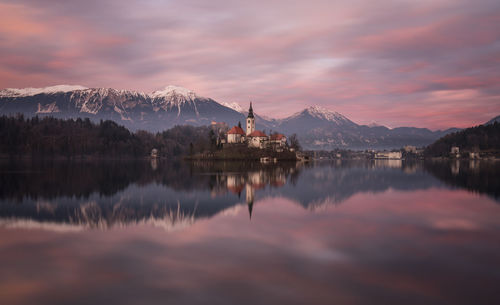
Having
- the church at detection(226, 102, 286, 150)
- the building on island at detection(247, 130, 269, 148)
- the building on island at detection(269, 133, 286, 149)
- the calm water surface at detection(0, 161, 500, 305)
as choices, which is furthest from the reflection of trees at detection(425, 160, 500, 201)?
the church at detection(226, 102, 286, 150)

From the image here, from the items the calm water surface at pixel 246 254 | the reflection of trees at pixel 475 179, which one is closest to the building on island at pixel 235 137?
the reflection of trees at pixel 475 179

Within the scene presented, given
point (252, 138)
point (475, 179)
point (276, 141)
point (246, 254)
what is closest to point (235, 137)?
point (252, 138)

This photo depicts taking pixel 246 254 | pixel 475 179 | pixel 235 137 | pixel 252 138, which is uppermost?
pixel 235 137

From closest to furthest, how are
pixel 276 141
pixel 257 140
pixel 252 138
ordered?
pixel 257 140 → pixel 252 138 → pixel 276 141

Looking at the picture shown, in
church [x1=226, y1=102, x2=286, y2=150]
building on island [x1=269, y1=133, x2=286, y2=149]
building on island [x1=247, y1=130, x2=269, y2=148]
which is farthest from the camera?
building on island [x1=269, y1=133, x2=286, y2=149]

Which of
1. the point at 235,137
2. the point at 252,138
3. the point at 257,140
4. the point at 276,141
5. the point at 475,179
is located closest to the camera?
the point at 475,179

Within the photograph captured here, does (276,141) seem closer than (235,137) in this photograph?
No

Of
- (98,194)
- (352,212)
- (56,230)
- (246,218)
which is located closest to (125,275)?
(56,230)

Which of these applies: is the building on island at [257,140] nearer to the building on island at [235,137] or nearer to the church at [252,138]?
the church at [252,138]

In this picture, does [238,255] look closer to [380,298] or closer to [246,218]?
[380,298]

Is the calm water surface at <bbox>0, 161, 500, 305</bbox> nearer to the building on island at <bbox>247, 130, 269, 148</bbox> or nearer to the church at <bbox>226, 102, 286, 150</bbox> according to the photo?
the building on island at <bbox>247, 130, 269, 148</bbox>

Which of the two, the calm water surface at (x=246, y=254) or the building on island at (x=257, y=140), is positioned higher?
the building on island at (x=257, y=140)

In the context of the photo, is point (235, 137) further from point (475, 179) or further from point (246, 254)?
point (246, 254)

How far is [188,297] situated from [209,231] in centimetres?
976
